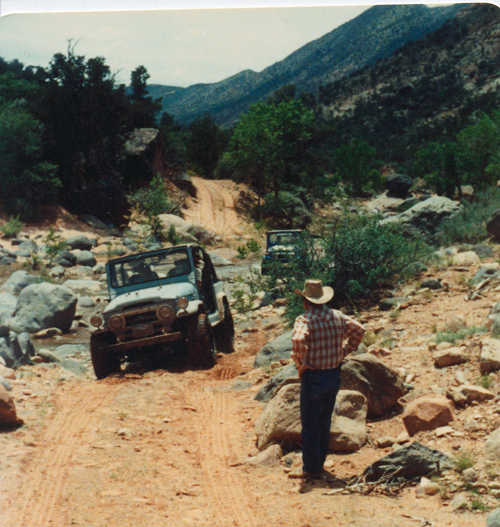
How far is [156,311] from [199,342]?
76 centimetres

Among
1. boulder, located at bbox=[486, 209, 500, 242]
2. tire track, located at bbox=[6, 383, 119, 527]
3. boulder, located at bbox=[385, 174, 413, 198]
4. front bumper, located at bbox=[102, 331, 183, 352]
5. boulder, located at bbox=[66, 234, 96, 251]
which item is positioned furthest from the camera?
boulder, located at bbox=[486, 209, 500, 242]

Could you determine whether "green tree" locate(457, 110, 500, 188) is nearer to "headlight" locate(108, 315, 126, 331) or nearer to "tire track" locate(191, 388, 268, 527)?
"tire track" locate(191, 388, 268, 527)

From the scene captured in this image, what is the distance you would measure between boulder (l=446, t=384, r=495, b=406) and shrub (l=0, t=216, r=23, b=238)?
686 cm

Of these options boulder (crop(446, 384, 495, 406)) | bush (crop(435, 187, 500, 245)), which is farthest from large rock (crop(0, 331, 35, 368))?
bush (crop(435, 187, 500, 245))

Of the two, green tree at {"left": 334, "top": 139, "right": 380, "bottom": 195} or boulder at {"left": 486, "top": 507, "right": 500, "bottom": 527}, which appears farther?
green tree at {"left": 334, "top": 139, "right": 380, "bottom": 195}

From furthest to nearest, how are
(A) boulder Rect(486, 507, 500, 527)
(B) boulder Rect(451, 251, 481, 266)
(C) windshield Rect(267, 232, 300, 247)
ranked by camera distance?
1. (B) boulder Rect(451, 251, 481, 266)
2. (C) windshield Rect(267, 232, 300, 247)
3. (A) boulder Rect(486, 507, 500, 527)

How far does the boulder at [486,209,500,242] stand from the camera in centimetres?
1060

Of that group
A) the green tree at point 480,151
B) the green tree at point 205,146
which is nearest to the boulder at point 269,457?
the green tree at point 205,146

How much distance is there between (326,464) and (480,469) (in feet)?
4.16

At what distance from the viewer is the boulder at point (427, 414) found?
→ 4910 mm

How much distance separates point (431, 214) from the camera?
1077 centimetres

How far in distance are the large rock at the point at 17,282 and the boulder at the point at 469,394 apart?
8546mm

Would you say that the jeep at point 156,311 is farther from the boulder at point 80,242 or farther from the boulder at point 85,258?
the boulder at point 85,258

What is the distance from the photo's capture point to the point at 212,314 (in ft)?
30.1
